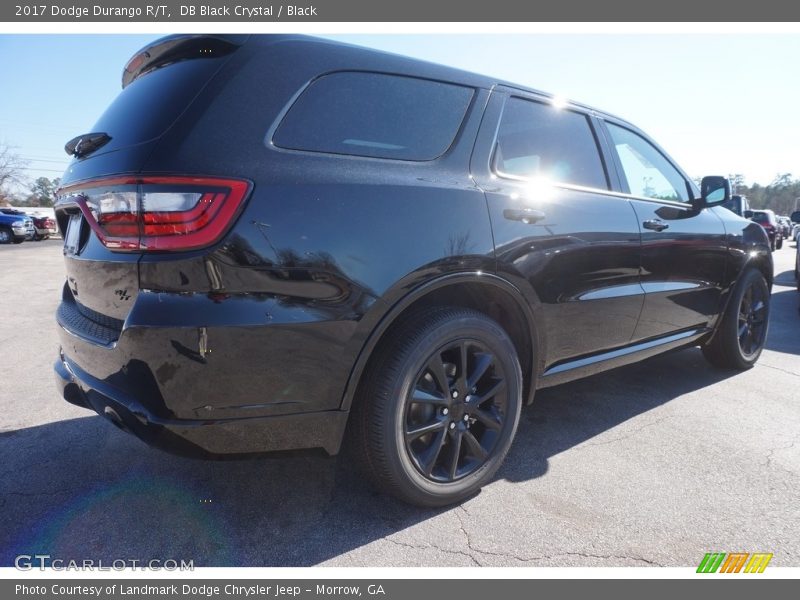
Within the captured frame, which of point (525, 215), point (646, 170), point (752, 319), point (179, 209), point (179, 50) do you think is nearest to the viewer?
point (179, 209)

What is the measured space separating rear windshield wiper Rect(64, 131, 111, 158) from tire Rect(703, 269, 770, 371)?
4.15m

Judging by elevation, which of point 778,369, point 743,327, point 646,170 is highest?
point 646,170

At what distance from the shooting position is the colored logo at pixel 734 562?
187 centimetres

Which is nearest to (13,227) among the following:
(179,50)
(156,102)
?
(179,50)

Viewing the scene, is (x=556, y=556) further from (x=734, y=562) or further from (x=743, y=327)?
(x=743, y=327)

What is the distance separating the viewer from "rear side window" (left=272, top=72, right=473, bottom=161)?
1.81m

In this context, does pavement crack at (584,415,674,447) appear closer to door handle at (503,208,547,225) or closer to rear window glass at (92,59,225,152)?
door handle at (503,208,547,225)

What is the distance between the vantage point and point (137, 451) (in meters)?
2.61

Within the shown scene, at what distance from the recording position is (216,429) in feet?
5.42

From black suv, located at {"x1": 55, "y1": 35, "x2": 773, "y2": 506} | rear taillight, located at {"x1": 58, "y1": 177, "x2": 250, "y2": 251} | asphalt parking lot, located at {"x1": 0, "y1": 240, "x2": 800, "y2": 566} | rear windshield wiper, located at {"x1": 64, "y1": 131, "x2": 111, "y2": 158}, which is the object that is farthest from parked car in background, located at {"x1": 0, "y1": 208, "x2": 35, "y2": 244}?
rear taillight, located at {"x1": 58, "y1": 177, "x2": 250, "y2": 251}

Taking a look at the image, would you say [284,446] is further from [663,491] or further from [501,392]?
[663,491]

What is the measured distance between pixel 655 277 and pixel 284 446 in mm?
2442

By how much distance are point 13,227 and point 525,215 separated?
25.7 meters

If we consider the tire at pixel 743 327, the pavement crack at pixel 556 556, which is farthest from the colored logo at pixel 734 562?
the tire at pixel 743 327
